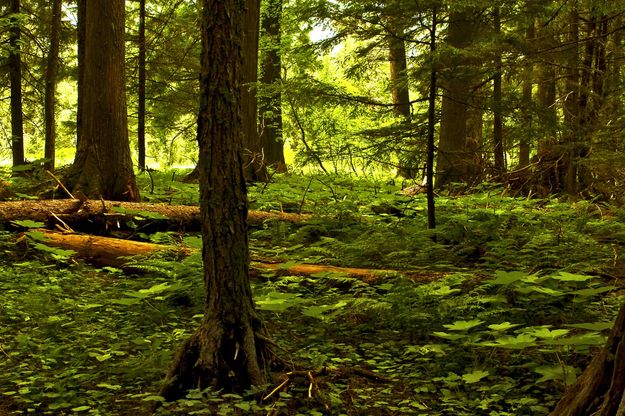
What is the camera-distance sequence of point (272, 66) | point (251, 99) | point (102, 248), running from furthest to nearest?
1. point (272, 66)
2. point (251, 99)
3. point (102, 248)

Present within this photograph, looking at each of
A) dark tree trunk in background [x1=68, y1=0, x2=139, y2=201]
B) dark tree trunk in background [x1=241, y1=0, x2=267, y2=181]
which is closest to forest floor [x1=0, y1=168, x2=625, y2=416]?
dark tree trunk in background [x1=68, y1=0, x2=139, y2=201]

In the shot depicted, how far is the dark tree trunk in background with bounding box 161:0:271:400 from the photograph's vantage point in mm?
3398

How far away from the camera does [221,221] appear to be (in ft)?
11.3

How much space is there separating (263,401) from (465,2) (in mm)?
5160

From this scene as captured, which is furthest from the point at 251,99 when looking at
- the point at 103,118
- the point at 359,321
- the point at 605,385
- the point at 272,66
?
the point at 605,385

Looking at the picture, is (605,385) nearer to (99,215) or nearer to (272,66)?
(99,215)

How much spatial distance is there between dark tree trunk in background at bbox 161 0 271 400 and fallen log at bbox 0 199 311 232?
4982mm

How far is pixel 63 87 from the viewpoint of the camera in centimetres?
3159

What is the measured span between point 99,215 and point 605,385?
24.3 ft

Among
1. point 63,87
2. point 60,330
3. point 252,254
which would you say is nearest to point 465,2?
point 252,254

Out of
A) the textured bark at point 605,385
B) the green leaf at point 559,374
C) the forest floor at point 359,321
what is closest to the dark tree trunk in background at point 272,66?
the forest floor at point 359,321

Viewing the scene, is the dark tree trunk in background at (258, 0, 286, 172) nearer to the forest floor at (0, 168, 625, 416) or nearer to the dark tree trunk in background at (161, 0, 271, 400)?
the forest floor at (0, 168, 625, 416)

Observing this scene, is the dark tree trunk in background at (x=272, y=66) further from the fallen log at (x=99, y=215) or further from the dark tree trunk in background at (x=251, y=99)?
the fallen log at (x=99, y=215)

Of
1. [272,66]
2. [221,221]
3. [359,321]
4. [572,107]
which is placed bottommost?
[359,321]
